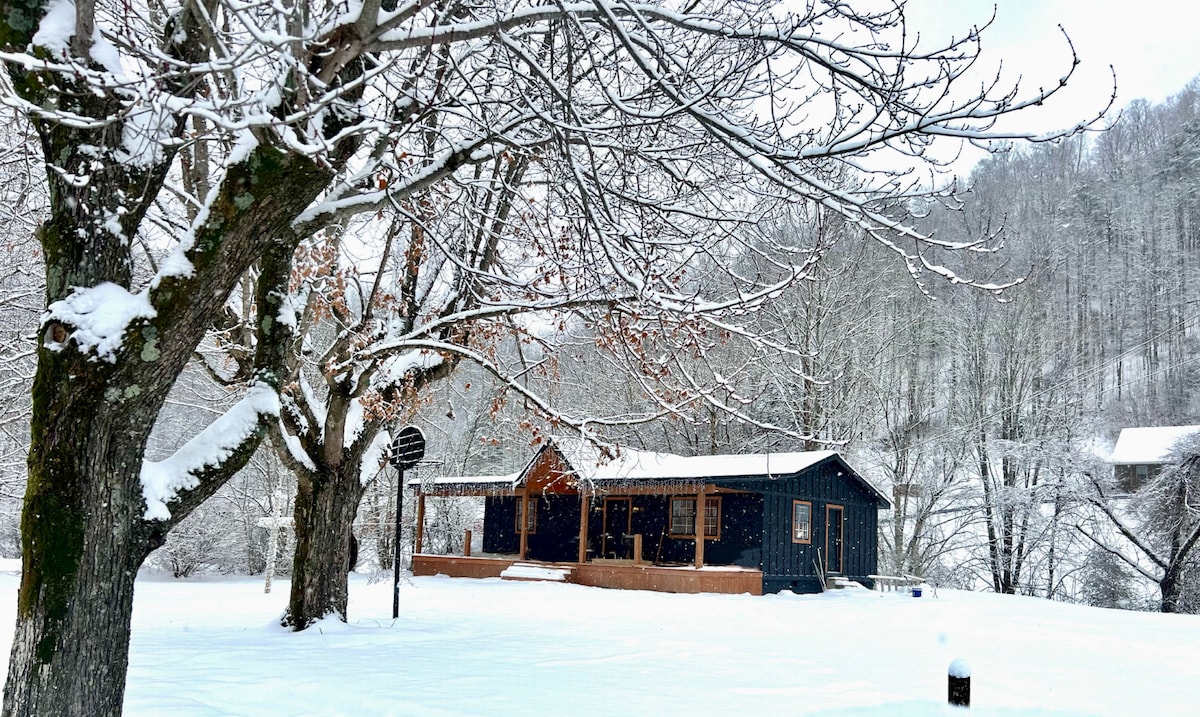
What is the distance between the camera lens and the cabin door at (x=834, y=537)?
23.3 m

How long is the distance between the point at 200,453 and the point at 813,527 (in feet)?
64.2

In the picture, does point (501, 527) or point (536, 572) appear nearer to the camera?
point (536, 572)

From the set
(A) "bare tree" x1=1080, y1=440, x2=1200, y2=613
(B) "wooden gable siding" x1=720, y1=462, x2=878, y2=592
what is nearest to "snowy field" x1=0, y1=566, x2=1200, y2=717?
(B) "wooden gable siding" x1=720, y1=462, x2=878, y2=592

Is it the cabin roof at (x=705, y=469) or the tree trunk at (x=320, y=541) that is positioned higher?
the cabin roof at (x=705, y=469)

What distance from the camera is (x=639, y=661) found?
8789mm

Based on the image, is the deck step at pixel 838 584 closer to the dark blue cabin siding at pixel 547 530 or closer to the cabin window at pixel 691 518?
the cabin window at pixel 691 518

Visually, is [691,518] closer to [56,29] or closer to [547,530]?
[547,530]

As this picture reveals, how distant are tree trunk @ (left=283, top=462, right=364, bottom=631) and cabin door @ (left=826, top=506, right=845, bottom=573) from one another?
16.1 m

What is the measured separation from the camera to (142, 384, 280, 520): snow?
4.75m

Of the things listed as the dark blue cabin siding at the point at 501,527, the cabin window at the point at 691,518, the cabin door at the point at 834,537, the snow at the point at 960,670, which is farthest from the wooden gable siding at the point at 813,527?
the snow at the point at 960,670

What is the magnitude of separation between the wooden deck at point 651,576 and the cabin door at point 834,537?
363cm

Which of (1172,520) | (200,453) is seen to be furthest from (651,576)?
(200,453)

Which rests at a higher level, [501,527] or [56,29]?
[56,29]

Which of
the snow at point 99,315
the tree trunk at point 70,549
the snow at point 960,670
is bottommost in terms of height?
the snow at point 960,670
